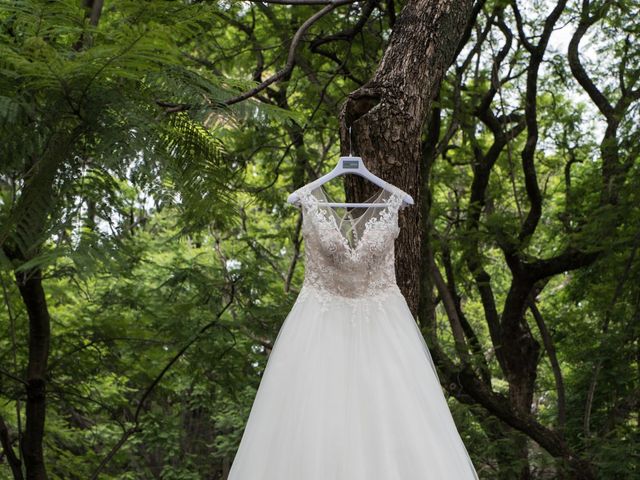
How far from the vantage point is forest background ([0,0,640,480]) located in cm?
208

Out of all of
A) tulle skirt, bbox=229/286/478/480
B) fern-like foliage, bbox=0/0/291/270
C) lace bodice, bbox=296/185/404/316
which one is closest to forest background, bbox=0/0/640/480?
fern-like foliage, bbox=0/0/291/270

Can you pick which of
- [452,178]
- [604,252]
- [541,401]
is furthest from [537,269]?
[541,401]

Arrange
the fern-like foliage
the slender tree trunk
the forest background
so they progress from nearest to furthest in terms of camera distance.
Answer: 1. the fern-like foliage
2. the forest background
3. the slender tree trunk

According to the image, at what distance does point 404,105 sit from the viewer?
261cm

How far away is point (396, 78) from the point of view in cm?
262

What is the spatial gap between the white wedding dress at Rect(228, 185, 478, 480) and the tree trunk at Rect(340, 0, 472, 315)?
129 mm

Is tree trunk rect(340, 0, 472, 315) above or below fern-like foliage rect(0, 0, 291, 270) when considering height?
above

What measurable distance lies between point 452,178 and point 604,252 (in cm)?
204

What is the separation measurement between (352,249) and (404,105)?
54 cm

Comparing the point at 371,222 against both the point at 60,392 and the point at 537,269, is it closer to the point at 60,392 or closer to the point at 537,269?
the point at 60,392

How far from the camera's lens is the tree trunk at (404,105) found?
2.61 metres

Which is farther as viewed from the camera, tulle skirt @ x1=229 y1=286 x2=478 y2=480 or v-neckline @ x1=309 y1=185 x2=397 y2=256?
v-neckline @ x1=309 y1=185 x2=397 y2=256

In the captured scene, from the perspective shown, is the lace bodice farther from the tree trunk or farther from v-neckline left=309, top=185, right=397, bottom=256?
the tree trunk

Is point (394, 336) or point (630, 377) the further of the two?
point (630, 377)
